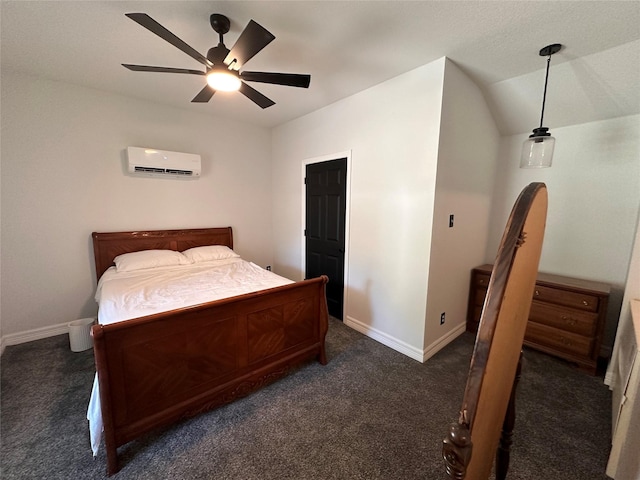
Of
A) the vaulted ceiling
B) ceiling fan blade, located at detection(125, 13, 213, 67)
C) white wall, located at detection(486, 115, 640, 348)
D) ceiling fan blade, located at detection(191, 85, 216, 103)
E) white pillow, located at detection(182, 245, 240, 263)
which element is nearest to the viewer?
ceiling fan blade, located at detection(125, 13, 213, 67)

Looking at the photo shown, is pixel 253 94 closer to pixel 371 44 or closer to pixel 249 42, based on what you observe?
pixel 249 42

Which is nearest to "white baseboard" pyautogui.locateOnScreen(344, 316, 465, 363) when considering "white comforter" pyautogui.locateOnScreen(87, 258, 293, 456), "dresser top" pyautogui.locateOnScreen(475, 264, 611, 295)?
"dresser top" pyautogui.locateOnScreen(475, 264, 611, 295)

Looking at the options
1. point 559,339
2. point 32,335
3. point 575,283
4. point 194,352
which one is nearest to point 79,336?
point 32,335

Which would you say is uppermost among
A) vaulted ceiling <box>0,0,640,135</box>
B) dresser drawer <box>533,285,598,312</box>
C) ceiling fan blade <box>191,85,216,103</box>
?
vaulted ceiling <box>0,0,640,135</box>

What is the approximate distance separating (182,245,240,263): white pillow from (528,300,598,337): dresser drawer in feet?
11.0

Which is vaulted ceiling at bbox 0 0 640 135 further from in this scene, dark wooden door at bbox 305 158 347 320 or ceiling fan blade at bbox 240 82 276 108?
A: dark wooden door at bbox 305 158 347 320

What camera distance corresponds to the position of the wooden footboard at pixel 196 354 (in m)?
1.41

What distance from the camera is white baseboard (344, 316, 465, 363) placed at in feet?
7.97

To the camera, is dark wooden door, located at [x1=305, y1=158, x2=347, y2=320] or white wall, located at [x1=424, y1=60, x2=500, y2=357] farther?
dark wooden door, located at [x1=305, y1=158, x2=347, y2=320]

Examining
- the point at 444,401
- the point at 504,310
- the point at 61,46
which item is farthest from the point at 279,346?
the point at 61,46

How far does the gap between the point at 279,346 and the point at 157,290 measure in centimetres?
112

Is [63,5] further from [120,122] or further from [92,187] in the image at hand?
[92,187]

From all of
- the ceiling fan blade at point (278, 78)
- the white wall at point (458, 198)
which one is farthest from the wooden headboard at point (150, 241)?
the white wall at point (458, 198)

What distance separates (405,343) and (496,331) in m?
2.22
